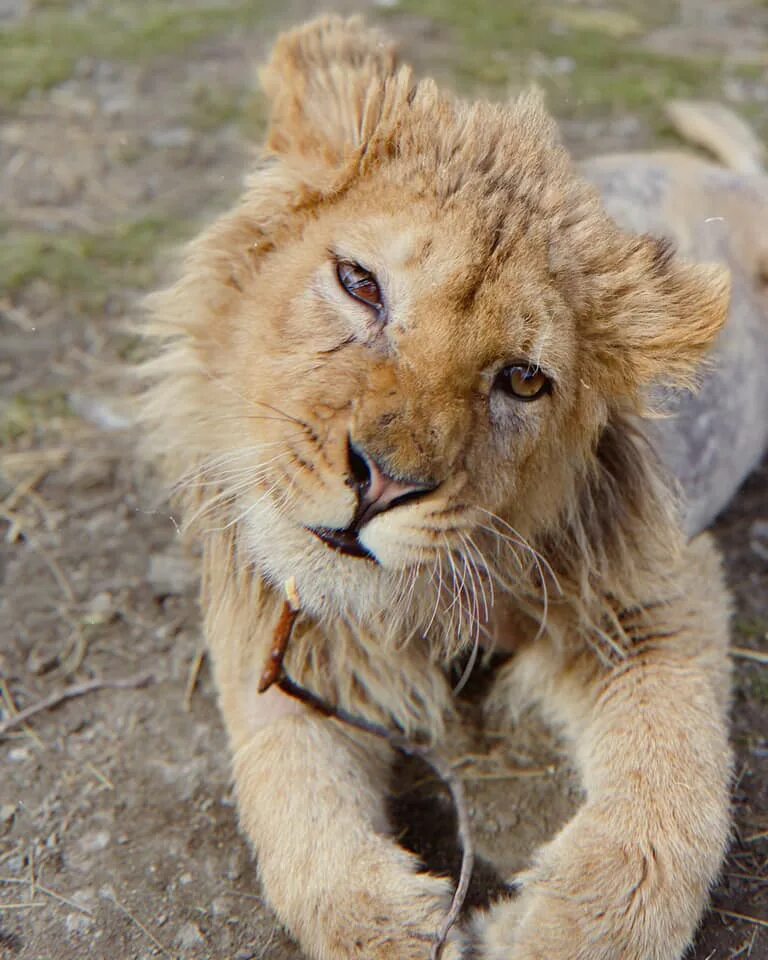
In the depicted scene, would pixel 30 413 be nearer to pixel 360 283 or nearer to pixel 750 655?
pixel 360 283

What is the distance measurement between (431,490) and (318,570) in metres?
0.35

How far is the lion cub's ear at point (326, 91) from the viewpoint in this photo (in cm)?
317

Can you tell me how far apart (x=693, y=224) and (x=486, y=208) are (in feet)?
6.29

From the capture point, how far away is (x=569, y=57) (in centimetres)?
772

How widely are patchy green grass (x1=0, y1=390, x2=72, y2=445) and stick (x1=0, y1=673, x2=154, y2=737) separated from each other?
4.28 feet

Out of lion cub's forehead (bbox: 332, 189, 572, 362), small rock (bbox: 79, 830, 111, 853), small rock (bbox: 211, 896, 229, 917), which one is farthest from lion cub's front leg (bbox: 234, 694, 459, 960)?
lion cub's forehead (bbox: 332, 189, 572, 362)

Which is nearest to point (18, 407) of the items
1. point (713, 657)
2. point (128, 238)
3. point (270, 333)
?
point (128, 238)

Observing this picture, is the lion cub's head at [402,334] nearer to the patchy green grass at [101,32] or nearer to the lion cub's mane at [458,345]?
the lion cub's mane at [458,345]

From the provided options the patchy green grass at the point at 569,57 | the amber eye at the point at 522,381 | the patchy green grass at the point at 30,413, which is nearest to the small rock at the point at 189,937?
the amber eye at the point at 522,381

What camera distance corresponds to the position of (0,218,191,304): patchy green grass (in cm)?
537

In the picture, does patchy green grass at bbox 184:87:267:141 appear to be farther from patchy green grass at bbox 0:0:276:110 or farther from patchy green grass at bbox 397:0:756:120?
patchy green grass at bbox 397:0:756:120

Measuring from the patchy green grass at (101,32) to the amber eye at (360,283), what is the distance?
4.49 metres

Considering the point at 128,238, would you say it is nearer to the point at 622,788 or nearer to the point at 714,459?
the point at 714,459

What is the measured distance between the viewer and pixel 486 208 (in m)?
2.88
